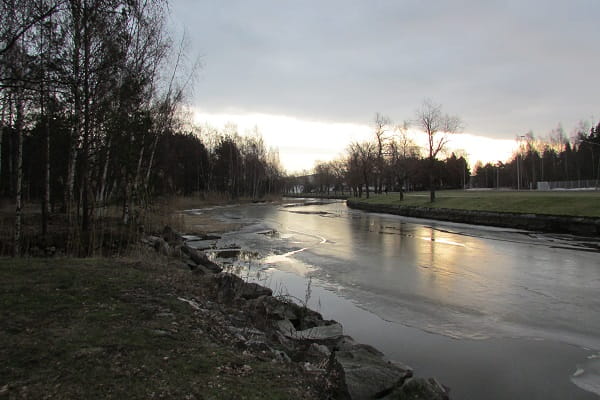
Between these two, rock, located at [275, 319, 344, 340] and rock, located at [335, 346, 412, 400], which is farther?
rock, located at [275, 319, 344, 340]

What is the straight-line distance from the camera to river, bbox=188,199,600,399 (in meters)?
5.74

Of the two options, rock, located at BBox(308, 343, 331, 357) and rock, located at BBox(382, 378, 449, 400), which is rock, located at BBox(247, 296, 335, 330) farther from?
rock, located at BBox(382, 378, 449, 400)

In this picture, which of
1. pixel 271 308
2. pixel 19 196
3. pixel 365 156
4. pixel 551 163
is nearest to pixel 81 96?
pixel 19 196

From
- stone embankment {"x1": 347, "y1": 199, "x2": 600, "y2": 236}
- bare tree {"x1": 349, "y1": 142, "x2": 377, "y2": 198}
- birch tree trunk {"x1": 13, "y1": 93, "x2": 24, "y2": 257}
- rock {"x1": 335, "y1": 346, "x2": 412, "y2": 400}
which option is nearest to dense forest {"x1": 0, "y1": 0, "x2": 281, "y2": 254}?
birch tree trunk {"x1": 13, "y1": 93, "x2": 24, "y2": 257}

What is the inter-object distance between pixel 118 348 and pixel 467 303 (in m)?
7.61

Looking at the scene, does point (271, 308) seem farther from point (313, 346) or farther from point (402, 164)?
point (402, 164)

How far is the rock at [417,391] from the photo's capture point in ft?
14.1

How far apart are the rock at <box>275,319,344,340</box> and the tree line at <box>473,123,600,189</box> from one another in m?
78.1

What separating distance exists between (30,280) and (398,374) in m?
5.81

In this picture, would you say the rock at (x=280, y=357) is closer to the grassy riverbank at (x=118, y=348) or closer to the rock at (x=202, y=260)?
the grassy riverbank at (x=118, y=348)

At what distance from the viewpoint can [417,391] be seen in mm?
4363

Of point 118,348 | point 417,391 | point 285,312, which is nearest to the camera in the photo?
point 118,348

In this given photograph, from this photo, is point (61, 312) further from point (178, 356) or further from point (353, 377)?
point (353, 377)

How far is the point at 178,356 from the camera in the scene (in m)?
4.05
